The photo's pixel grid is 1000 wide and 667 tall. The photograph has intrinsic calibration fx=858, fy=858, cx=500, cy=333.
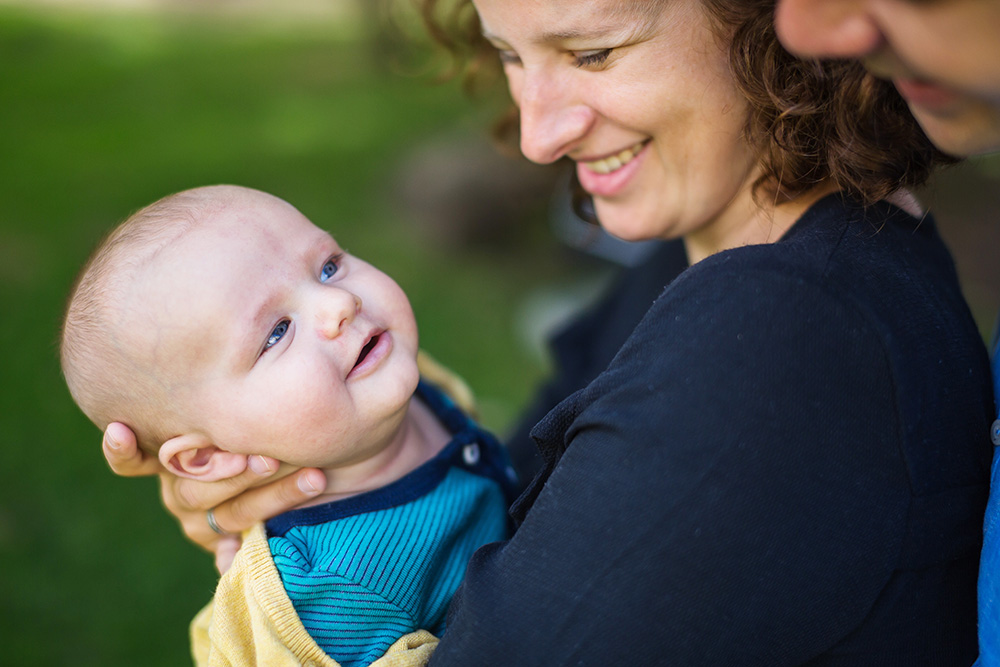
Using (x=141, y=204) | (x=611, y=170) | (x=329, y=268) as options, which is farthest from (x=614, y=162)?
(x=141, y=204)

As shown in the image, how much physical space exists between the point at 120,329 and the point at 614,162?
0.97 m

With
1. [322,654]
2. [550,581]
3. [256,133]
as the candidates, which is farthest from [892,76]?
[256,133]

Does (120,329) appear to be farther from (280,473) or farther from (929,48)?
(929,48)

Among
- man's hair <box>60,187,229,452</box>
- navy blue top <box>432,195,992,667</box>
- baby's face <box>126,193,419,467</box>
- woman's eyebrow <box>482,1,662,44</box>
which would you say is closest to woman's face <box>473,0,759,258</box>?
woman's eyebrow <box>482,1,662,44</box>

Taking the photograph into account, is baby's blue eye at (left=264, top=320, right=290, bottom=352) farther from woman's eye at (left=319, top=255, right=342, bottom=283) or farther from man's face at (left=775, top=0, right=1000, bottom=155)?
man's face at (left=775, top=0, right=1000, bottom=155)

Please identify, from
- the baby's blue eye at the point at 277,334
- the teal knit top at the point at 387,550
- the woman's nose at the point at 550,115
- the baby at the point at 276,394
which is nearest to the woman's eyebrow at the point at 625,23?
the woman's nose at the point at 550,115

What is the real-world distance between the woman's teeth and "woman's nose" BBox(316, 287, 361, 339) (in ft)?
1.89

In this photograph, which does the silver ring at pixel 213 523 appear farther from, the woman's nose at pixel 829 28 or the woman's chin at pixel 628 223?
the woman's nose at pixel 829 28

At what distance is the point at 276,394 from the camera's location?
4.82ft

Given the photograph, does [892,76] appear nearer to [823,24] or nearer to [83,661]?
[823,24]

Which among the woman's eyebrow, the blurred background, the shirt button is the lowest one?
the blurred background

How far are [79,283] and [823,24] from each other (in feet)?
4.36

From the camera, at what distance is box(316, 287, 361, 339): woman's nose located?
1500 millimetres

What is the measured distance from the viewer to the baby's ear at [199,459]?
1523mm
